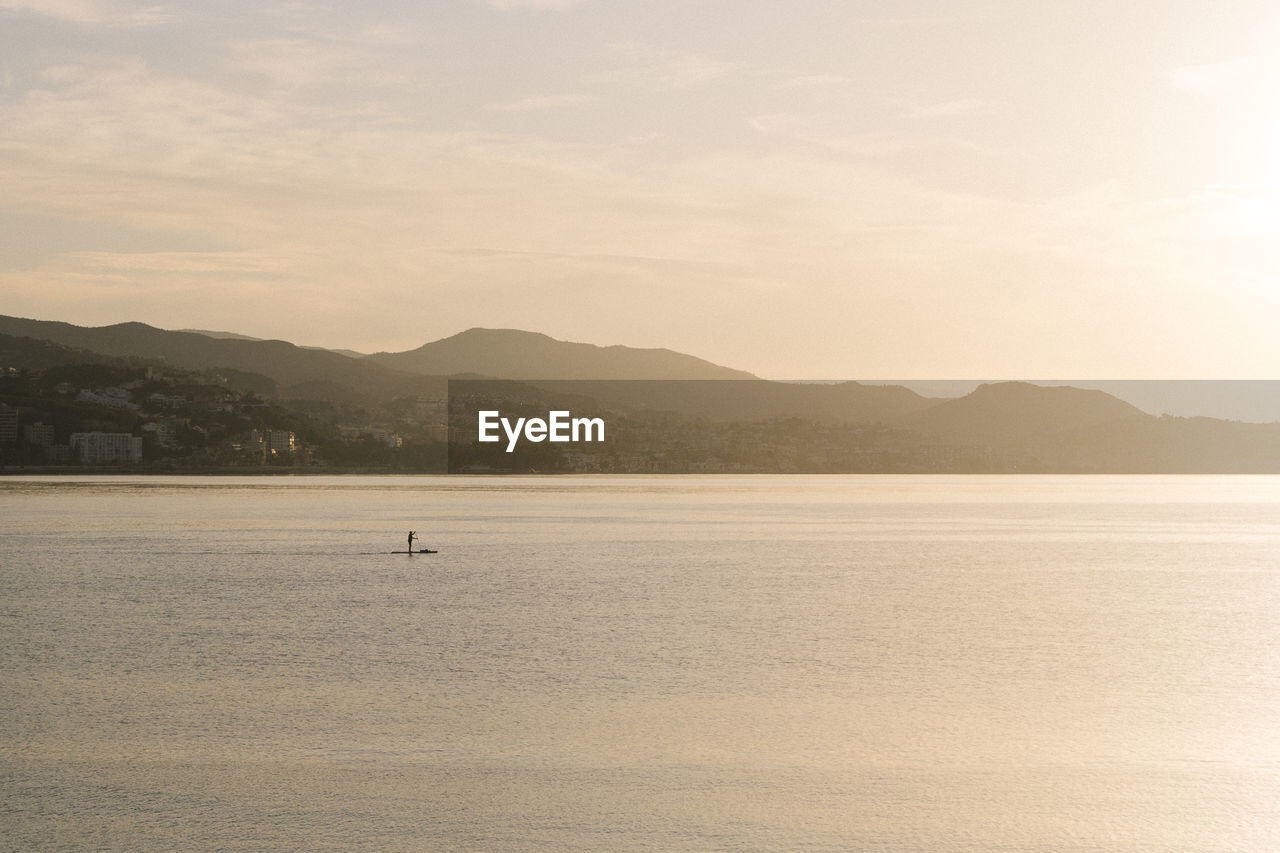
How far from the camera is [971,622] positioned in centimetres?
4200

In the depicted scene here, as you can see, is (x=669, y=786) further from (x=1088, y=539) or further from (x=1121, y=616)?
(x=1088, y=539)

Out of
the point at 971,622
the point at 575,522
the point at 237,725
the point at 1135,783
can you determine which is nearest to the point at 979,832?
the point at 1135,783

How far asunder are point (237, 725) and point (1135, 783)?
53.7 feet

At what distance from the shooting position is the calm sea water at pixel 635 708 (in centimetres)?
1622

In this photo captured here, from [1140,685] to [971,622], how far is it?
42.6ft

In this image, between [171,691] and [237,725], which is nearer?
[237,725]

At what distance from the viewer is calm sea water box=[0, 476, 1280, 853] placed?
16219 mm

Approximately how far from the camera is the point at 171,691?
2672 cm

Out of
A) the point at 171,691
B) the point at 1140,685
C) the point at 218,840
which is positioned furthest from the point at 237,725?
the point at 1140,685

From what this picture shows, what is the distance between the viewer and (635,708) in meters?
25.0

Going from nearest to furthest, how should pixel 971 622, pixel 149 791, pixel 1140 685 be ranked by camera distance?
pixel 149 791 < pixel 1140 685 < pixel 971 622

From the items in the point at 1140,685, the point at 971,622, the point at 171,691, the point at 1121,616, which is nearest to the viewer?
the point at 171,691

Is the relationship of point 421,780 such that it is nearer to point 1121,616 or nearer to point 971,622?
point 971,622

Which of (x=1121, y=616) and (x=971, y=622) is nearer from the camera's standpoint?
(x=971, y=622)
